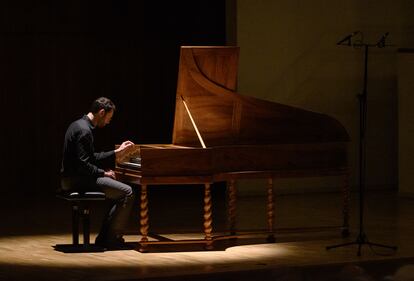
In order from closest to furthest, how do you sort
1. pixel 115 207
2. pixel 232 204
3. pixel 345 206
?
pixel 115 207
pixel 232 204
pixel 345 206

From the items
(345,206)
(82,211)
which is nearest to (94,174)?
(82,211)

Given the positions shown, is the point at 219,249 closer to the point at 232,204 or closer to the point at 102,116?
the point at 232,204

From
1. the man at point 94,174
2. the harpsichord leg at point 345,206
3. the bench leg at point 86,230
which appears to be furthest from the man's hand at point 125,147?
the harpsichord leg at point 345,206

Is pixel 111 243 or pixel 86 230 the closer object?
pixel 86 230

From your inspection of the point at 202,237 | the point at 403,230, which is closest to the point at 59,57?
the point at 202,237

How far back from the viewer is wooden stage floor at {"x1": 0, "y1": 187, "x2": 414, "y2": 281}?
710 cm

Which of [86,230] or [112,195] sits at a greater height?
[112,195]

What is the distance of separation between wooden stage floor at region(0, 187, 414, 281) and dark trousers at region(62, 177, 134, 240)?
0.20 meters

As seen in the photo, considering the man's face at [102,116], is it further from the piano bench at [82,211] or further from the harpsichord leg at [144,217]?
the harpsichord leg at [144,217]

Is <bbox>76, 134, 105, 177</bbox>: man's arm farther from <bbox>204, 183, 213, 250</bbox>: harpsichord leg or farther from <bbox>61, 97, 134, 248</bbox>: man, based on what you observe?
<bbox>204, 183, 213, 250</bbox>: harpsichord leg

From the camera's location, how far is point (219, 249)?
8234 mm

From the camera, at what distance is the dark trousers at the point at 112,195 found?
808cm

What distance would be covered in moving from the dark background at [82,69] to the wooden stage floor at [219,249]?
31.1 inches

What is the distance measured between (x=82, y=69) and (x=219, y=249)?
4350 millimetres
